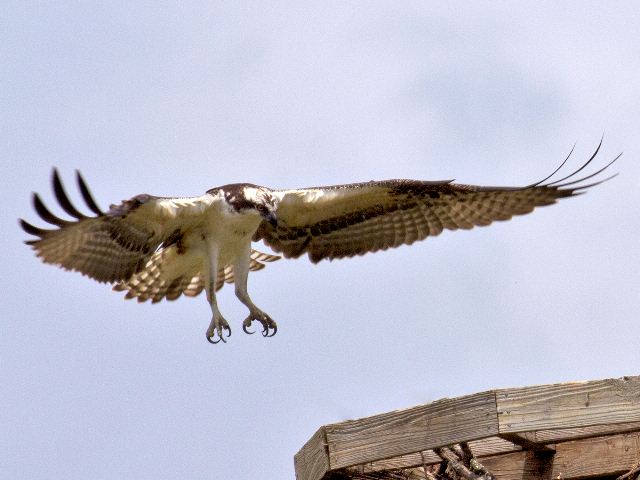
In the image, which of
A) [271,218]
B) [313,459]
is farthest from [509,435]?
[271,218]

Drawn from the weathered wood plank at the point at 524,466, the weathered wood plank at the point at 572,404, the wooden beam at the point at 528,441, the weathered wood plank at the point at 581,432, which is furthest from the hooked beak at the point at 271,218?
the weathered wood plank at the point at 572,404

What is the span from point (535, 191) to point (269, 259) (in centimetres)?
232

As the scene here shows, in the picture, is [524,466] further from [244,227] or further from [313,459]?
[244,227]

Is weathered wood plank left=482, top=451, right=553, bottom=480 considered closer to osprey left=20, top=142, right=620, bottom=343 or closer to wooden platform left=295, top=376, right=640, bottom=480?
wooden platform left=295, top=376, right=640, bottom=480

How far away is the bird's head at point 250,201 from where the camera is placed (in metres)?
7.83

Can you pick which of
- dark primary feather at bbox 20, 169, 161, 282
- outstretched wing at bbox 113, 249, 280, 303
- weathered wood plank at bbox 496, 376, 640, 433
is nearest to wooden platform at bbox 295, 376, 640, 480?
weathered wood plank at bbox 496, 376, 640, 433

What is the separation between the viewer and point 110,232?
7.54 metres

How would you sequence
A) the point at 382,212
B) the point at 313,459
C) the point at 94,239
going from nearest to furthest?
the point at 313,459, the point at 94,239, the point at 382,212

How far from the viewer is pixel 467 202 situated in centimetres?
840

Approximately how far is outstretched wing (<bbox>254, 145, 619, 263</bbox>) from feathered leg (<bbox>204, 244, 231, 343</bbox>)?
0.56 meters

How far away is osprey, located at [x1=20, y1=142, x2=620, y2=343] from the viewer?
751 centimetres

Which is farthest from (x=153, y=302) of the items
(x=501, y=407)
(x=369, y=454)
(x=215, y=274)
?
(x=501, y=407)

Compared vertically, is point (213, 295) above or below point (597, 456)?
above

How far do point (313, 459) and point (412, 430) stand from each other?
0.67 meters
